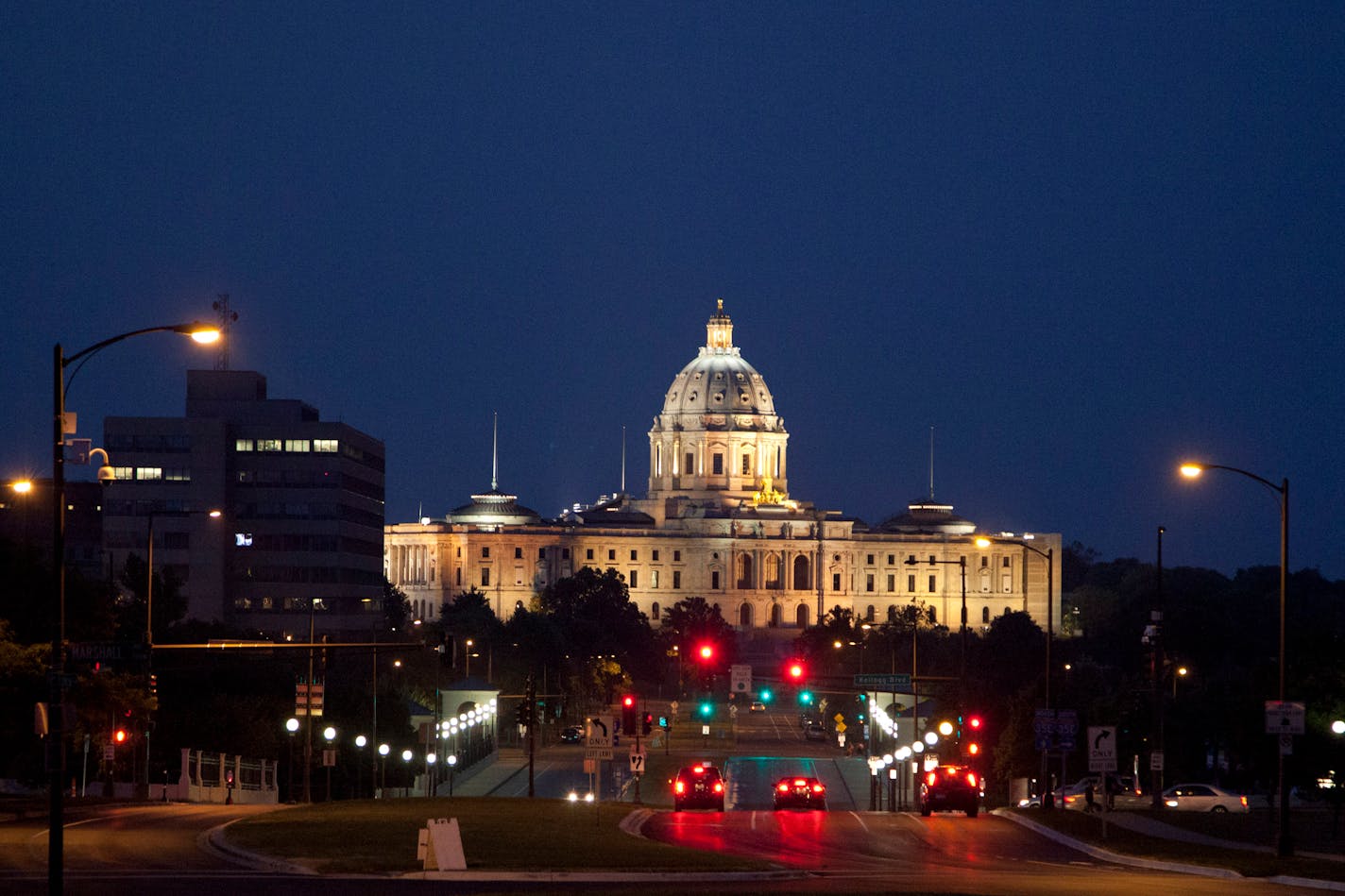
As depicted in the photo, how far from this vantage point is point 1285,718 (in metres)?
42.4

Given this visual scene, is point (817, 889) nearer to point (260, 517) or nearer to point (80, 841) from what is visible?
point (80, 841)

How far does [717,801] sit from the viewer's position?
205 feet

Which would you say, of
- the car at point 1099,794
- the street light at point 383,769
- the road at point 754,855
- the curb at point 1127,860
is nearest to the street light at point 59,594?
the road at point 754,855

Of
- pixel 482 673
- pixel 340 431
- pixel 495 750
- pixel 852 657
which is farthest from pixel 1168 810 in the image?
pixel 852 657

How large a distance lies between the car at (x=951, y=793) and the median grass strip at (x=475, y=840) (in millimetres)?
9276

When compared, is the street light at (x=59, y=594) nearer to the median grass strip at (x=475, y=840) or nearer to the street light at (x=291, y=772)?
the median grass strip at (x=475, y=840)

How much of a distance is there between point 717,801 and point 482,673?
83.8 metres

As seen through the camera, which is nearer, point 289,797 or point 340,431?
point 289,797

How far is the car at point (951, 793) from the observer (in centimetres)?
5966

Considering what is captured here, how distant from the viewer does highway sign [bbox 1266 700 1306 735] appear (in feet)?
139

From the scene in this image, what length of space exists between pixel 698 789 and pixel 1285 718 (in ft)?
75.2

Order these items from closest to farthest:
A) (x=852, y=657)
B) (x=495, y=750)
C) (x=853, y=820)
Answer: (x=853, y=820)
(x=495, y=750)
(x=852, y=657)

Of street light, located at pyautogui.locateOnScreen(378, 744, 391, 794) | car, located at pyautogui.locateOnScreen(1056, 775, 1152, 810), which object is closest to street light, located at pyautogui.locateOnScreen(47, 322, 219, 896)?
car, located at pyautogui.locateOnScreen(1056, 775, 1152, 810)

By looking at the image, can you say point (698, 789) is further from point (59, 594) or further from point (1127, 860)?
point (59, 594)
